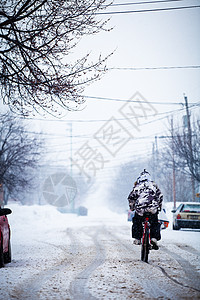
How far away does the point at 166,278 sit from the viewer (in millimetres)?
6234

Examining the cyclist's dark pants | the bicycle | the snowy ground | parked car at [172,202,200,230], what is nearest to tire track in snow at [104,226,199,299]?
the snowy ground

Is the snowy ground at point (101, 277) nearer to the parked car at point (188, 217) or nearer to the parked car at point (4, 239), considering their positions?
the parked car at point (4, 239)

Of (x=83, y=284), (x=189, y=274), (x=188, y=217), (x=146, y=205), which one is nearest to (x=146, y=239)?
(x=146, y=205)

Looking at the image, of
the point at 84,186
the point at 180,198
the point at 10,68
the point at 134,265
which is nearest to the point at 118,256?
the point at 134,265

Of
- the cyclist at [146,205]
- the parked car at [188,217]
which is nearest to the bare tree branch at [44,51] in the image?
the cyclist at [146,205]

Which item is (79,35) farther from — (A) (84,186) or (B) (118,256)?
(A) (84,186)

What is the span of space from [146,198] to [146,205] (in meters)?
0.16

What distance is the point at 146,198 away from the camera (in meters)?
8.28

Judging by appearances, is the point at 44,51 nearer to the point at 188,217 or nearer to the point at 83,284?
the point at 83,284

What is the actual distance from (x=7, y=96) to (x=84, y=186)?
87.8m

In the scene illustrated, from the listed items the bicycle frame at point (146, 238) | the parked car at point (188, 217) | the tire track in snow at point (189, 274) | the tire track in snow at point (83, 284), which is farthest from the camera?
the parked car at point (188, 217)

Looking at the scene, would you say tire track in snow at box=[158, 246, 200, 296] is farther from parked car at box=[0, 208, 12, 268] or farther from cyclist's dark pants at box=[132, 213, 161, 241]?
parked car at box=[0, 208, 12, 268]

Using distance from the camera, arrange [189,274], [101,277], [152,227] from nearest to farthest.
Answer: [101,277]
[189,274]
[152,227]

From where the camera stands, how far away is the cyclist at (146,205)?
323 inches
